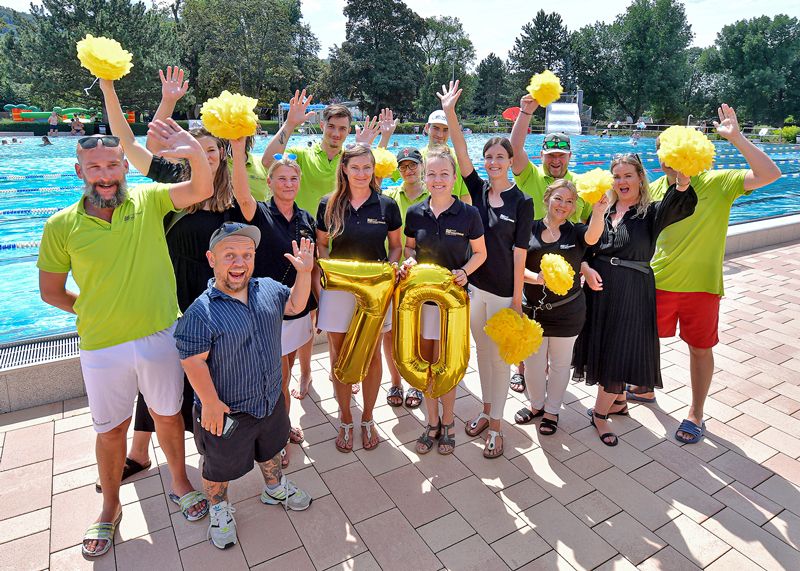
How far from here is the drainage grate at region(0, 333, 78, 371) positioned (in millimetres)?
3793

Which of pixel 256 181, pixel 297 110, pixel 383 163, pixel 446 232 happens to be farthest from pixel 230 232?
pixel 383 163

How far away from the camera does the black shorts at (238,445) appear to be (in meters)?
2.54

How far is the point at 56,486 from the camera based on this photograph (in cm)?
304

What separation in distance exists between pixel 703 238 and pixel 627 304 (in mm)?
701

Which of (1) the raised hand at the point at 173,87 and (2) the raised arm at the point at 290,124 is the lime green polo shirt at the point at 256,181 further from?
(1) the raised hand at the point at 173,87

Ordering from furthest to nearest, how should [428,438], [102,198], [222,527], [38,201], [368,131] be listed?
[38,201] → [368,131] → [428,438] → [222,527] → [102,198]

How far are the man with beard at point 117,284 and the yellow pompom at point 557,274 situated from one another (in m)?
2.00

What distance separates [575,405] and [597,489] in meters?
1.06

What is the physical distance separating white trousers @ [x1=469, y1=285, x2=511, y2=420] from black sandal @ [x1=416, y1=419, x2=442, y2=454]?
1.27 ft

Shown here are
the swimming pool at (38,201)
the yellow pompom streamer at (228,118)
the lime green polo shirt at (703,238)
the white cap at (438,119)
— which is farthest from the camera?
the swimming pool at (38,201)

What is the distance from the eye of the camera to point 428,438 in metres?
3.49

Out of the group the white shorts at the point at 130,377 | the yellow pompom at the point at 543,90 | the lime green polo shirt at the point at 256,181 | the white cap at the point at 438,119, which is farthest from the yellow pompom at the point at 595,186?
the white shorts at the point at 130,377

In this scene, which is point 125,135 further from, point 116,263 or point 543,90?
point 543,90

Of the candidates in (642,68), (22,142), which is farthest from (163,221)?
(642,68)
